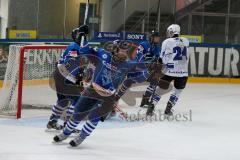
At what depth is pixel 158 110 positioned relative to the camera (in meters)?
9.85

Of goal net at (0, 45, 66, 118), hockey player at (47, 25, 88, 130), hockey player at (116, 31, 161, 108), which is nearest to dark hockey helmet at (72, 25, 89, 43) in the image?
hockey player at (47, 25, 88, 130)

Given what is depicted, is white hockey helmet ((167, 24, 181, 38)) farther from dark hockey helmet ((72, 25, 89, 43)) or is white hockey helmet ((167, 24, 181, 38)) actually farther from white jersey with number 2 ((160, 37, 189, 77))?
dark hockey helmet ((72, 25, 89, 43))

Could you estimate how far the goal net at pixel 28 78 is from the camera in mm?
8594

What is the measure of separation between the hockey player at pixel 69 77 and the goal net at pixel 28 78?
1.08 metres

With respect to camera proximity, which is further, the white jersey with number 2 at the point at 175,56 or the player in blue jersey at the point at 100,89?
the white jersey with number 2 at the point at 175,56

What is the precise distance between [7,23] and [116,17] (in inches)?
122

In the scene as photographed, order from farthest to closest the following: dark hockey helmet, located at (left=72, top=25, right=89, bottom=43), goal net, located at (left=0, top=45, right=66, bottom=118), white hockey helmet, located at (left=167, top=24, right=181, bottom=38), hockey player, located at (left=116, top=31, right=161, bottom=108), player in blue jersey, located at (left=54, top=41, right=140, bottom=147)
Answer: hockey player, located at (left=116, top=31, right=161, bottom=108) → white hockey helmet, located at (left=167, top=24, right=181, bottom=38) → goal net, located at (left=0, top=45, right=66, bottom=118) → dark hockey helmet, located at (left=72, top=25, right=89, bottom=43) → player in blue jersey, located at (left=54, top=41, right=140, bottom=147)

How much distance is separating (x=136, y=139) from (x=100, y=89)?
1.15 meters

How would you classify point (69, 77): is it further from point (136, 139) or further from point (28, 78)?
point (28, 78)

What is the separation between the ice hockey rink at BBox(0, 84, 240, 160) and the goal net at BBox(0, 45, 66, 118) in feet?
1.08

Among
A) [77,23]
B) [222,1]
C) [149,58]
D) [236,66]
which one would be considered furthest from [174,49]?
[222,1]

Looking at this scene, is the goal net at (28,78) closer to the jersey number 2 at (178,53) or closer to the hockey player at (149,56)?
the hockey player at (149,56)

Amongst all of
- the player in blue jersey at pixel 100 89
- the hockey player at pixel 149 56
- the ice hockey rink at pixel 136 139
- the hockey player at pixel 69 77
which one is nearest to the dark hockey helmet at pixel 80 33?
the hockey player at pixel 69 77

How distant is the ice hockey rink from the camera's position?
639cm
